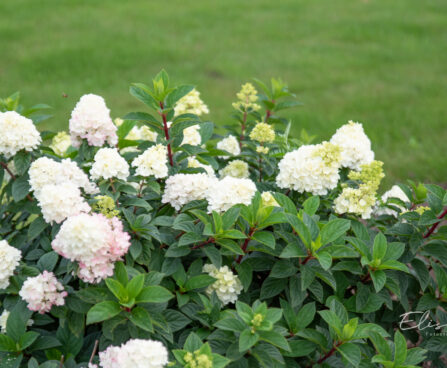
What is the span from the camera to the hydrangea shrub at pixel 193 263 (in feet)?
5.45

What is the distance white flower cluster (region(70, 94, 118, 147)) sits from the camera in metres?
2.16

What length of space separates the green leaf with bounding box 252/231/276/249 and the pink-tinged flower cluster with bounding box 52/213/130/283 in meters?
0.46

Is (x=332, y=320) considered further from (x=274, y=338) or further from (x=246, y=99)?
(x=246, y=99)

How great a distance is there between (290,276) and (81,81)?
553 centimetres

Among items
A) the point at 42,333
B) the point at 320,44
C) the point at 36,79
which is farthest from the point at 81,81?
the point at 42,333

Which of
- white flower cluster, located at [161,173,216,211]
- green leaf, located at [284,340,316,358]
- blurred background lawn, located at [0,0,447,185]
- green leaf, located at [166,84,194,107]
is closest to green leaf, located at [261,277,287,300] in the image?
green leaf, located at [284,340,316,358]

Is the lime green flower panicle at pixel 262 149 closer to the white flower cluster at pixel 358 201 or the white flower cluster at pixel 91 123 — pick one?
the white flower cluster at pixel 358 201

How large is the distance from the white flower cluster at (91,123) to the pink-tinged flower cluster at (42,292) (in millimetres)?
658

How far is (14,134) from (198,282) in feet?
3.07

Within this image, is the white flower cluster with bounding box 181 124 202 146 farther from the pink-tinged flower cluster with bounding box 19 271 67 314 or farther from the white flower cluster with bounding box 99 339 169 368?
the white flower cluster with bounding box 99 339 169 368

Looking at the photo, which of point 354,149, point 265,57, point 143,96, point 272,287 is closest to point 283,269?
point 272,287
